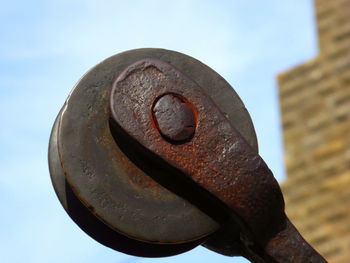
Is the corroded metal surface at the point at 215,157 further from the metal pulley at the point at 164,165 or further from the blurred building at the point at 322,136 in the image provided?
the blurred building at the point at 322,136

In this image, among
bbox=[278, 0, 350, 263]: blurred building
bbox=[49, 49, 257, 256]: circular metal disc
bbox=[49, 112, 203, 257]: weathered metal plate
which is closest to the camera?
bbox=[49, 49, 257, 256]: circular metal disc

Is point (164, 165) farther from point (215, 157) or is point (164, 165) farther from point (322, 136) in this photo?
point (322, 136)

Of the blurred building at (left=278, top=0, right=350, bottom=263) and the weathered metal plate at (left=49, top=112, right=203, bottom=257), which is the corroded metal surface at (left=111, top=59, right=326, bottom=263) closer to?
the weathered metal plate at (left=49, top=112, right=203, bottom=257)

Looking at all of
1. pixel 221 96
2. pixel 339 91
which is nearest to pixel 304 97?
pixel 339 91

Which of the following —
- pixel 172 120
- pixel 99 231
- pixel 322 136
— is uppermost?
pixel 322 136

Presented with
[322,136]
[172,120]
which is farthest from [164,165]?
[322,136]

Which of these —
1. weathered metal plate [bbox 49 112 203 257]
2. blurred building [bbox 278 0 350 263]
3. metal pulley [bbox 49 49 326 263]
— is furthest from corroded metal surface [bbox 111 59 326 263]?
blurred building [bbox 278 0 350 263]

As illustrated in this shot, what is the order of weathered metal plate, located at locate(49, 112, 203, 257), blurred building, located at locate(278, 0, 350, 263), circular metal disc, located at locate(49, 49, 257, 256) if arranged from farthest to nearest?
blurred building, located at locate(278, 0, 350, 263) < weathered metal plate, located at locate(49, 112, 203, 257) < circular metal disc, located at locate(49, 49, 257, 256)
